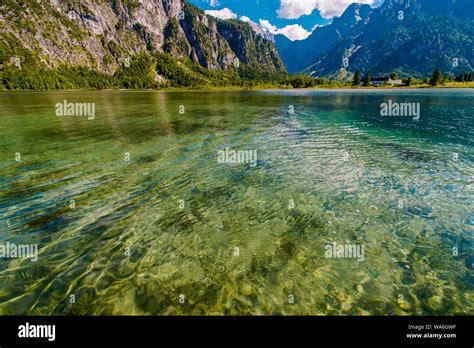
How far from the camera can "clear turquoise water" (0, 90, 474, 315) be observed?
24.9 feet

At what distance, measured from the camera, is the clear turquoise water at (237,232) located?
7586 millimetres
